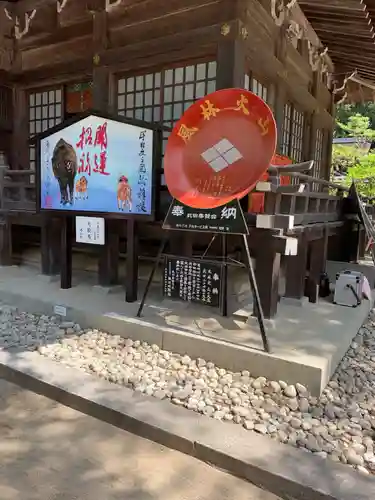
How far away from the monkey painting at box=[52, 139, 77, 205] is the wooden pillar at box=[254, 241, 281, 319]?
2906 mm

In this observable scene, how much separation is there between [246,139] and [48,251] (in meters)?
4.47

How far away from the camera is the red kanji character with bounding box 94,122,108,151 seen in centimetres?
546

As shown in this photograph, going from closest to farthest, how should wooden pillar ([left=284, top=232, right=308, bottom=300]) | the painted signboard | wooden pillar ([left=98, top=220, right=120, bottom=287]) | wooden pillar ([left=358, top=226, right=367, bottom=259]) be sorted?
the painted signboard → wooden pillar ([left=284, top=232, right=308, bottom=300]) → wooden pillar ([left=98, top=220, right=120, bottom=287]) → wooden pillar ([left=358, top=226, right=367, bottom=259])

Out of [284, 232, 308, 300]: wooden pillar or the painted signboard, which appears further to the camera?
[284, 232, 308, 300]: wooden pillar

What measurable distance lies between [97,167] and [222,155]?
2.12 metres

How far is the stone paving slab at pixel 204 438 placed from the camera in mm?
2508

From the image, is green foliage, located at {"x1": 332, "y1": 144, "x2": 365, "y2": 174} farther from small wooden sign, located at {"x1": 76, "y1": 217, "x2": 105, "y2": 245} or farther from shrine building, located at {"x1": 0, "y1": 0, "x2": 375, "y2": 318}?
small wooden sign, located at {"x1": 76, "y1": 217, "x2": 105, "y2": 245}

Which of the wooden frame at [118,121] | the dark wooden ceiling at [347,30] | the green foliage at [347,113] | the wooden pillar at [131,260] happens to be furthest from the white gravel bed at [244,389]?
the green foliage at [347,113]

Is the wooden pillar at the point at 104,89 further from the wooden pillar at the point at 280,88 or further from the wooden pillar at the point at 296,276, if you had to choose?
the wooden pillar at the point at 280,88

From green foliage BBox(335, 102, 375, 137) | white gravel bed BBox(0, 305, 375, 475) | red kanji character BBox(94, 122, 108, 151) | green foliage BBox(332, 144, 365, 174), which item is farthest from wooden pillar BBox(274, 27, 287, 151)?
green foliage BBox(335, 102, 375, 137)

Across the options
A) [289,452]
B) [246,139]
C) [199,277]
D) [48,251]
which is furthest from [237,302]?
[48,251]

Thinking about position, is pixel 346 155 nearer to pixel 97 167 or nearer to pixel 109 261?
pixel 109 261

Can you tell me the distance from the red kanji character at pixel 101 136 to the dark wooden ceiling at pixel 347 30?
3.84m

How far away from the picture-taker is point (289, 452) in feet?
9.14
